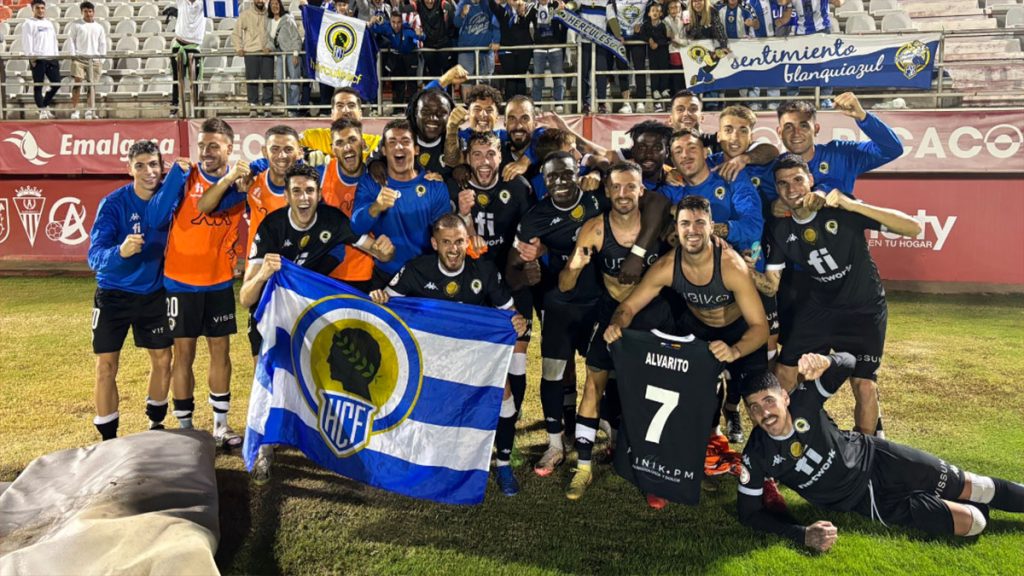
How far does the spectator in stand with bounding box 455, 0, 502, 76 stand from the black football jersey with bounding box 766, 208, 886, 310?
25.9ft

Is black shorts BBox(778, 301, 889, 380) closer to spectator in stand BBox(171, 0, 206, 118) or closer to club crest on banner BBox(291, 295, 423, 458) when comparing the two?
club crest on banner BBox(291, 295, 423, 458)

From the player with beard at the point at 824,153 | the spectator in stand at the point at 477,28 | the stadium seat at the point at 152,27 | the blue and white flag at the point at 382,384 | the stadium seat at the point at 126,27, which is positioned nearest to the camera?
the blue and white flag at the point at 382,384

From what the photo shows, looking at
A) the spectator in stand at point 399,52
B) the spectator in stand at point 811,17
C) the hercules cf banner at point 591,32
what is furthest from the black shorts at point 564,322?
the spectator in stand at point 811,17

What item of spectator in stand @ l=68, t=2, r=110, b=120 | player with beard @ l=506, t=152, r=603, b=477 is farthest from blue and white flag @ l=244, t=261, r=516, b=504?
spectator in stand @ l=68, t=2, r=110, b=120

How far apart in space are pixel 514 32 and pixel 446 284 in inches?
326

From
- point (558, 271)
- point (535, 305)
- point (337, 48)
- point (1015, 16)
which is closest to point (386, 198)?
point (558, 271)

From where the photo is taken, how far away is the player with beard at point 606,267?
5.05 m

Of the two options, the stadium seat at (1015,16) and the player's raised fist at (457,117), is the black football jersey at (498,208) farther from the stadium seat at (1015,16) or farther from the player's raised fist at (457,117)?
the stadium seat at (1015,16)

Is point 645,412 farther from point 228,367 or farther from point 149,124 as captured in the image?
point 149,124

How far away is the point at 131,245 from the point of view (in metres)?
5.38

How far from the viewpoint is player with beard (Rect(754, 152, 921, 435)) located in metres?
5.26

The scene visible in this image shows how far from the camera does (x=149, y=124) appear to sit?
13.8m

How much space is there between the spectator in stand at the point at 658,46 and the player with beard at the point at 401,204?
7374mm

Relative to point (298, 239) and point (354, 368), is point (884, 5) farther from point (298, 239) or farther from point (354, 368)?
point (354, 368)
